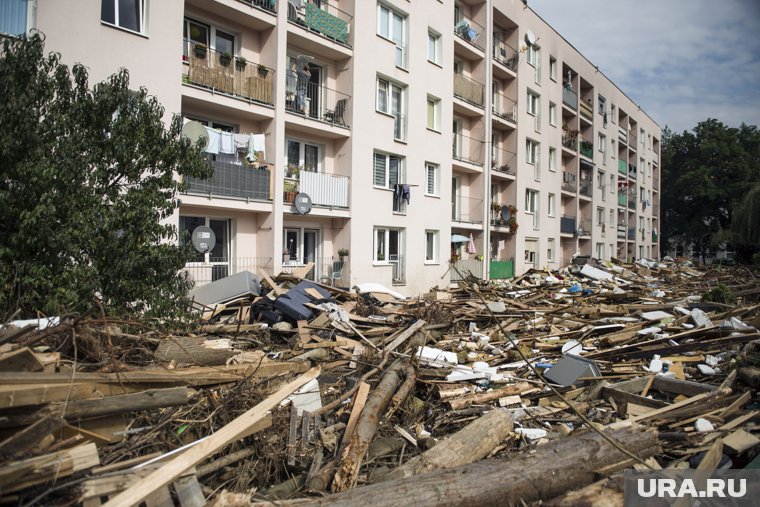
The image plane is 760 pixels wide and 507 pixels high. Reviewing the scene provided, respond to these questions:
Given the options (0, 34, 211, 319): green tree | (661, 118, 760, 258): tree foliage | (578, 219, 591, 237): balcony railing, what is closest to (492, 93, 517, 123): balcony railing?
(578, 219, 591, 237): balcony railing

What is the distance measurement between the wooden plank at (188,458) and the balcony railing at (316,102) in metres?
13.1

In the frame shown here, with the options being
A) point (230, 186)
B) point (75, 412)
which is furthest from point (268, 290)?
point (75, 412)

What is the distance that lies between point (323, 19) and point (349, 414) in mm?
14605

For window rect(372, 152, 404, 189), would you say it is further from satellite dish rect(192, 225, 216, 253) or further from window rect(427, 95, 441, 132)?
satellite dish rect(192, 225, 216, 253)

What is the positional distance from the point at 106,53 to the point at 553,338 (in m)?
12.1

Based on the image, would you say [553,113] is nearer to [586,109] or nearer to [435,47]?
[586,109]

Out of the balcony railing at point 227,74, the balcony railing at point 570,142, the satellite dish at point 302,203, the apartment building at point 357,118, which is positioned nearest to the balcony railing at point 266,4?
the apartment building at point 357,118

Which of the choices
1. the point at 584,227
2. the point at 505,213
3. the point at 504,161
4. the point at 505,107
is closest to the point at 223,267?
the point at 505,213

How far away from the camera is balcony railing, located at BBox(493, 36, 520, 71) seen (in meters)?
27.1

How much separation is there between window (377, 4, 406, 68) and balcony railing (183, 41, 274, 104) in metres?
5.95

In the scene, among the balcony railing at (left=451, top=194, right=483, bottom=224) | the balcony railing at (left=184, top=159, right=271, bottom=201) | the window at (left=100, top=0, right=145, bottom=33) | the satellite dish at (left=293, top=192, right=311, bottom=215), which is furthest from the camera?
the balcony railing at (left=451, top=194, right=483, bottom=224)

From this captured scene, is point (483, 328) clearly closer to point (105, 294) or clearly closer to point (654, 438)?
point (654, 438)

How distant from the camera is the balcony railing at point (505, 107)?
27228 mm

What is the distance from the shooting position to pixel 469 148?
981 inches
